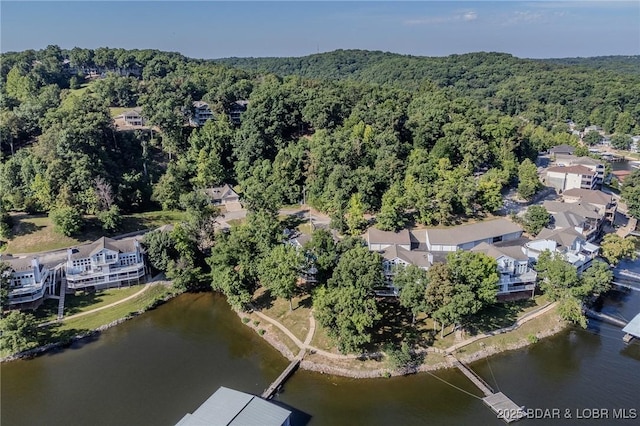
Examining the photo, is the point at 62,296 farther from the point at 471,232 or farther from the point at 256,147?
the point at 471,232

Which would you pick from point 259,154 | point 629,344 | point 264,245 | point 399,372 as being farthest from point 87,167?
point 629,344

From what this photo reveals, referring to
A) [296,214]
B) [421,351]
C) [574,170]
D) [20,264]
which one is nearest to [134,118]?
[296,214]

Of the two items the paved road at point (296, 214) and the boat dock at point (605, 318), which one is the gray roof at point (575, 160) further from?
the paved road at point (296, 214)

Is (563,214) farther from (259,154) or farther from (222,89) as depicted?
(222,89)

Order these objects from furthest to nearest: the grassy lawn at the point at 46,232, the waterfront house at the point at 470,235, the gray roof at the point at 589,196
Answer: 1. the gray roof at the point at 589,196
2. the grassy lawn at the point at 46,232
3. the waterfront house at the point at 470,235

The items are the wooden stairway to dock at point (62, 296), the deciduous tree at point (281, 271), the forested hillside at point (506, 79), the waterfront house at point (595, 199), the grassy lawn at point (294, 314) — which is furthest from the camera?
the forested hillside at point (506, 79)

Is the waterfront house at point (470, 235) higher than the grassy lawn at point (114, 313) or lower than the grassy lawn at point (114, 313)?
higher

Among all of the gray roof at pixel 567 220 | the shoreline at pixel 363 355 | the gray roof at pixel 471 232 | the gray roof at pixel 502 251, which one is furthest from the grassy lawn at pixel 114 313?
the gray roof at pixel 567 220

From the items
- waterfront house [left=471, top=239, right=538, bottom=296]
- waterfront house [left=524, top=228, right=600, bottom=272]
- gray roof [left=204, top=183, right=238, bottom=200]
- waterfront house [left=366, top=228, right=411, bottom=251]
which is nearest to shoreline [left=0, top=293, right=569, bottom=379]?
waterfront house [left=471, top=239, right=538, bottom=296]
